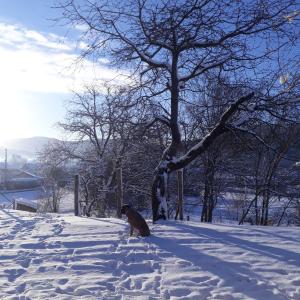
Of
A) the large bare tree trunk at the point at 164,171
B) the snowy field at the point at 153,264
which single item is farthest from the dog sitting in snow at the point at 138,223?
the large bare tree trunk at the point at 164,171

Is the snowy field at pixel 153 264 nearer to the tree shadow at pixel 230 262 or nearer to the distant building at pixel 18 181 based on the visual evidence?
the tree shadow at pixel 230 262

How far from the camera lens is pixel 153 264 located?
6.57 m

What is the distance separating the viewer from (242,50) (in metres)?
11.3

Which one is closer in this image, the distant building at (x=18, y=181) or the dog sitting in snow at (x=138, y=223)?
the dog sitting in snow at (x=138, y=223)

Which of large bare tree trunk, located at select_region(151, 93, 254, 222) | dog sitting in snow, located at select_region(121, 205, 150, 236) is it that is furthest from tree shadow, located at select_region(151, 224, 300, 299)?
large bare tree trunk, located at select_region(151, 93, 254, 222)

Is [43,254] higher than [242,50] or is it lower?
lower

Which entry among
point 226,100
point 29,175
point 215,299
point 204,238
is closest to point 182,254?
point 204,238

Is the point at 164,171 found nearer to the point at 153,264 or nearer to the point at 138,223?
the point at 138,223

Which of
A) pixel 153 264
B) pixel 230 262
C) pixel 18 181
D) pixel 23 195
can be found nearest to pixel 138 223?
pixel 153 264

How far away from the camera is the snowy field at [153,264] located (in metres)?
Result: 5.27

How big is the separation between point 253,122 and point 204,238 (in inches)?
187

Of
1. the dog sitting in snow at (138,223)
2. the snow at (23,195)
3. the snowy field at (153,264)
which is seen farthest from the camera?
the snow at (23,195)

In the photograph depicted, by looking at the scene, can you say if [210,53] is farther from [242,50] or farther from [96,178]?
[96,178]

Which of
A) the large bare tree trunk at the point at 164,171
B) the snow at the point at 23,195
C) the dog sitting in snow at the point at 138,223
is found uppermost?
the large bare tree trunk at the point at 164,171
